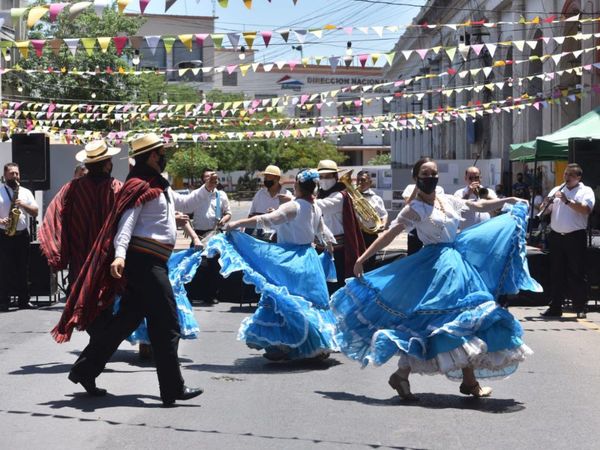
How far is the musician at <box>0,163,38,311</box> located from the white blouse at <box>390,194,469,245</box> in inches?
A: 322

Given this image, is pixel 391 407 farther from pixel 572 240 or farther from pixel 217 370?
pixel 572 240

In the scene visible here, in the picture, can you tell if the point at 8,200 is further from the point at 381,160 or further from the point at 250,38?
the point at 381,160

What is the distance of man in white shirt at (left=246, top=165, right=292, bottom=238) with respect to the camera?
14.2 meters

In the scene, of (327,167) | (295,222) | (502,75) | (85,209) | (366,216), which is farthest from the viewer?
(502,75)

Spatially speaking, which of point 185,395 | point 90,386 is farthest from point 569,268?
point 90,386

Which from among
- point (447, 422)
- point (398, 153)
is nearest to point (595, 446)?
point (447, 422)

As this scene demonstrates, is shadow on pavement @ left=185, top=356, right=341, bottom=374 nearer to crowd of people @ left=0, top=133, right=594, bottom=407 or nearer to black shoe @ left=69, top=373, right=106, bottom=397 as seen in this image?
crowd of people @ left=0, top=133, right=594, bottom=407

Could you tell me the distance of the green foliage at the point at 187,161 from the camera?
2854 inches

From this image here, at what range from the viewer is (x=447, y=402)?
8.52m

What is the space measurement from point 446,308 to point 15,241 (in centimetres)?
905

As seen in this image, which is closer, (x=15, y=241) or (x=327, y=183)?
(x=327, y=183)

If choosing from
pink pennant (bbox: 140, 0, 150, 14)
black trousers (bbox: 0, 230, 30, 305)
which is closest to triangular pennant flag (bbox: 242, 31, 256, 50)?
pink pennant (bbox: 140, 0, 150, 14)

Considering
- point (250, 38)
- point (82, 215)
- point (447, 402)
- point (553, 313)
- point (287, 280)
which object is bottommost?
point (553, 313)

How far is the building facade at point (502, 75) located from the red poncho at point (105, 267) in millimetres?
10917
